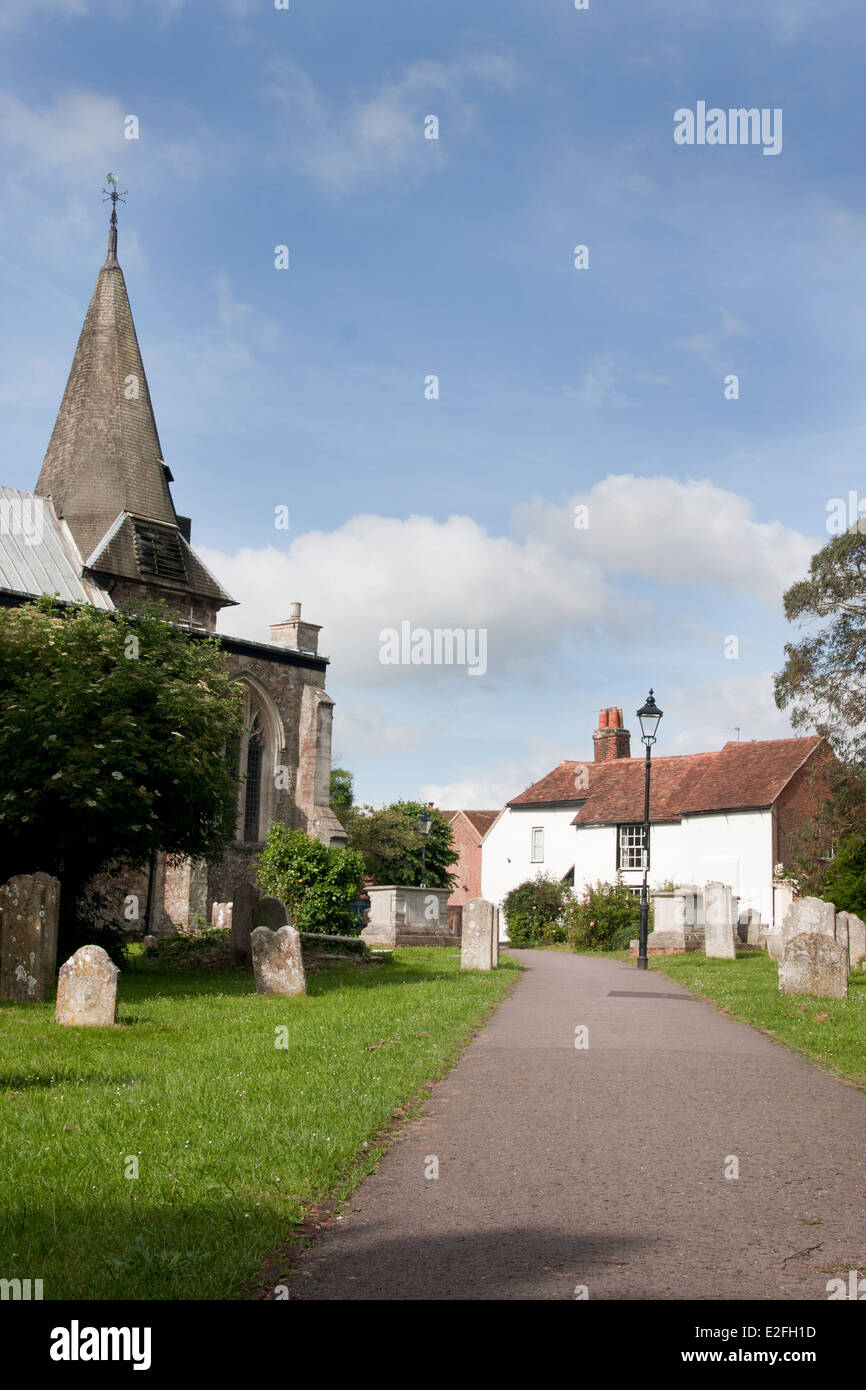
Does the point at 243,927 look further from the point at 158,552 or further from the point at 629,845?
the point at 629,845

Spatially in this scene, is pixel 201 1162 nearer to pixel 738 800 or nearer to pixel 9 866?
pixel 9 866

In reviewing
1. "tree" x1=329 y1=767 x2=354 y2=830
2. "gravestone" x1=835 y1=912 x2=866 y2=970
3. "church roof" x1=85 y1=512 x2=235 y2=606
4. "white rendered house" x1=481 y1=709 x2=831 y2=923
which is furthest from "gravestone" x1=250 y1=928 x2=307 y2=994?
"tree" x1=329 y1=767 x2=354 y2=830

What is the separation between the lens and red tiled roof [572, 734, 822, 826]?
4538cm

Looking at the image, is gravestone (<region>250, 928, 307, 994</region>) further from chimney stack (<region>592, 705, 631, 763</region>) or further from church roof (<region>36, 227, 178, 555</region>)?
chimney stack (<region>592, 705, 631, 763</region>)

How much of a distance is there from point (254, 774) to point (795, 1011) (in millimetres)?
28673

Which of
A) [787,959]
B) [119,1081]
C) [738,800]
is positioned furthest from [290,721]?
[119,1081]

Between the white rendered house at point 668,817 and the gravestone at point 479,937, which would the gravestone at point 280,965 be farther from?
the white rendered house at point 668,817

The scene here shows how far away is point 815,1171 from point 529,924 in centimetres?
3607

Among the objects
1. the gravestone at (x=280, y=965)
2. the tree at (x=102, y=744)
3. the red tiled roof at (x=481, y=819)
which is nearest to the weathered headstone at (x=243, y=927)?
the tree at (x=102, y=744)

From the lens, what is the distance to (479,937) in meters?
22.7

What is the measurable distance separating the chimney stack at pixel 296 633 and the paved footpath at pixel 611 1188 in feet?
108

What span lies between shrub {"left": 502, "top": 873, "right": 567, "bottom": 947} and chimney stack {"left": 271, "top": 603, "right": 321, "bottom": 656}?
37.8ft

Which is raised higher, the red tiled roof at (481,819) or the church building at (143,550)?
the church building at (143,550)

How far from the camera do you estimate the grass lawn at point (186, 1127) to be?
4711 millimetres
